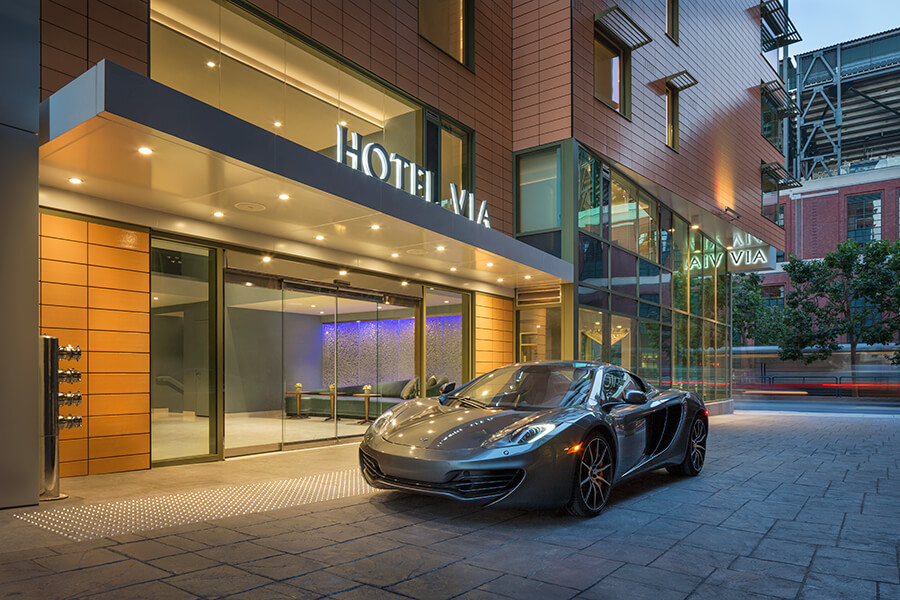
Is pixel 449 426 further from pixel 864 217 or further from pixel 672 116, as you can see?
pixel 864 217

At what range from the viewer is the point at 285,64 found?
28.9 feet

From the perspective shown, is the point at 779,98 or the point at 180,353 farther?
the point at 779,98

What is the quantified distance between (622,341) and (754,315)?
27.5 m

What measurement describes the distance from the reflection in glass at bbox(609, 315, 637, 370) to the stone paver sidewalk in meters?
8.39

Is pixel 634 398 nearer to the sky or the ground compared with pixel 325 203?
nearer to the ground

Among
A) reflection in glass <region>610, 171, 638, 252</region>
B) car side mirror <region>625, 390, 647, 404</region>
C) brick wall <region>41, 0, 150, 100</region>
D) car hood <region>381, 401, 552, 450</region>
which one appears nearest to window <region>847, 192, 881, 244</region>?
reflection in glass <region>610, 171, 638, 252</region>

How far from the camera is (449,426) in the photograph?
5.04 meters

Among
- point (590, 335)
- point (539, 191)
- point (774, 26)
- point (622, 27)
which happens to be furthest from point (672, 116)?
point (774, 26)

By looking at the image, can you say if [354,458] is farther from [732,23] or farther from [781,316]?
[781,316]

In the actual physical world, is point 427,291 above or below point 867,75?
below

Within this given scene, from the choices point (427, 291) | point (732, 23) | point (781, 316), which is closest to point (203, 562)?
point (427, 291)

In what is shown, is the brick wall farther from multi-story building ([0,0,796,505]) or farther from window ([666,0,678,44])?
window ([666,0,678,44])

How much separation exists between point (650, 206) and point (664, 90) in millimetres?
3043

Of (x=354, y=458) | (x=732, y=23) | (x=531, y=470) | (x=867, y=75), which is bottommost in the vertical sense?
(x=354, y=458)
